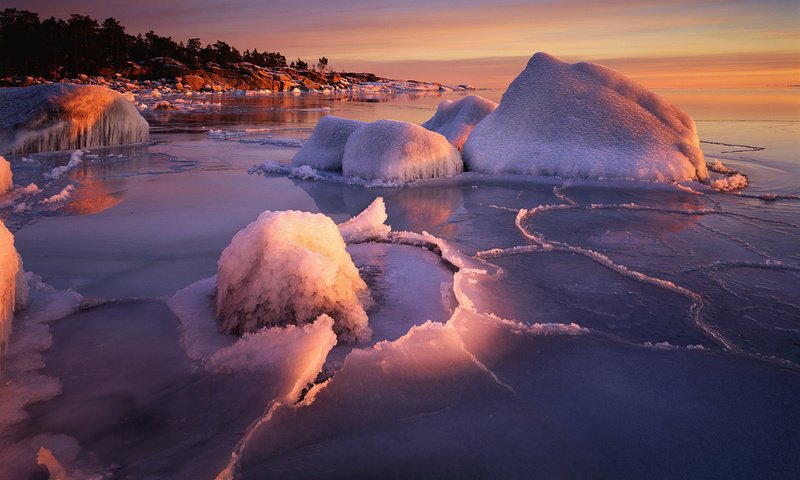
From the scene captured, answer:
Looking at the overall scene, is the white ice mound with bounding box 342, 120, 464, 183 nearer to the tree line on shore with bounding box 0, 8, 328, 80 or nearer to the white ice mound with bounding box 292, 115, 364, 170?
the white ice mound with bounding box 292, 115, 364, 170

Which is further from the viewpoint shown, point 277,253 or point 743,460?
point 277,253

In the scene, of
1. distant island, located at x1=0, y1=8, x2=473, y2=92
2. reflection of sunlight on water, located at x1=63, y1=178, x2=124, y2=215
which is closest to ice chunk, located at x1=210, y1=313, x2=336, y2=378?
reflection of sunlight on water, located at x1=63, y1=178, x2=124, y2=215

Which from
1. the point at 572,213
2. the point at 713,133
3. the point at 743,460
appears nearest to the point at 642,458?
the point at 743,460

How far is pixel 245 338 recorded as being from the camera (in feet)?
6.85

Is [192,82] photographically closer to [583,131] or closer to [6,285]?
[583,131]

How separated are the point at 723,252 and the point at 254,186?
4917 millimetres

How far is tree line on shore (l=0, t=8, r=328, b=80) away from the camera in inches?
1558

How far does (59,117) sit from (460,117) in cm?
726

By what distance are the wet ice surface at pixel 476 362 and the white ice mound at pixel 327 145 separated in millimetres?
2976

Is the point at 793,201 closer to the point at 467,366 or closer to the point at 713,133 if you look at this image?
the point at 467,366

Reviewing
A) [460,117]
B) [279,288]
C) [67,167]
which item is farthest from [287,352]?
[460,117]

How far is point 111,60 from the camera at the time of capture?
51.6 m

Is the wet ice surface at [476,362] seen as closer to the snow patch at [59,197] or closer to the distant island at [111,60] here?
the snow patch at [59,197]

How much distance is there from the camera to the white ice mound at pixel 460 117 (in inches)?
350
